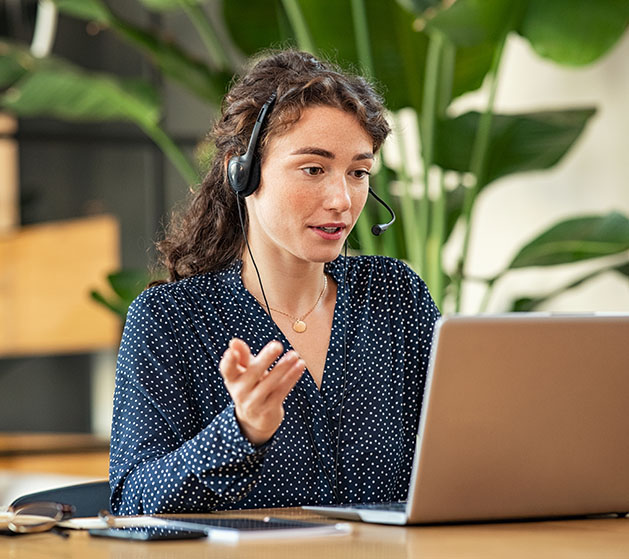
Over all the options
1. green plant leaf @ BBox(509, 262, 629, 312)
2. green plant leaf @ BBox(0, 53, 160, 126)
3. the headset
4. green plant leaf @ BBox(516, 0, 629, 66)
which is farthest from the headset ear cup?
green plant leaf @ BBox(0, 53, 160, 126)

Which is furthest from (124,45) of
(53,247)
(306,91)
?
(306,91)

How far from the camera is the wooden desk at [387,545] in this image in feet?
3.12

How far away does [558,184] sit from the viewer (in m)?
3.20

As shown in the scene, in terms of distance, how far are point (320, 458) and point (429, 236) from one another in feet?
5.21

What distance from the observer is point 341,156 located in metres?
1.52

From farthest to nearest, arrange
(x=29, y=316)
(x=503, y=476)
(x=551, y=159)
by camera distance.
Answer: (x=29, y=316)
(x=551, y=159)
(x=503, y=476)

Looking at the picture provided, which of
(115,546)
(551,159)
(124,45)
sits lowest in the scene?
(115,546)

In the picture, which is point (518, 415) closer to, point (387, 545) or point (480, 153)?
point (387, 545)

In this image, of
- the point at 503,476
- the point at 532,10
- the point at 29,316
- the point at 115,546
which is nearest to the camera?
the point at 115,546

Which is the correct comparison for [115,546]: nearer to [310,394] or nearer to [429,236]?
[310,394]

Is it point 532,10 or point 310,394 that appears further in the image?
point 532,10

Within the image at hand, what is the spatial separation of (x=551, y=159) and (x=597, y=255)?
0.93 ft

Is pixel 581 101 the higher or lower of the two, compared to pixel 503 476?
higher

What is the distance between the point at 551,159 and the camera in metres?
2.74
